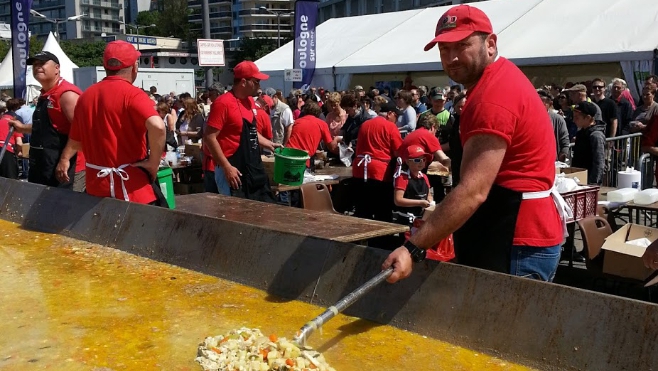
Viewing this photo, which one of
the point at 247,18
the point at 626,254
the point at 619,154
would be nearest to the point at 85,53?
the point at 247,18

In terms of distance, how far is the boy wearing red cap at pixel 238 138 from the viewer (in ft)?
19.3

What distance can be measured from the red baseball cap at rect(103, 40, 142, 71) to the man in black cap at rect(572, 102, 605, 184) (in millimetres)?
5200

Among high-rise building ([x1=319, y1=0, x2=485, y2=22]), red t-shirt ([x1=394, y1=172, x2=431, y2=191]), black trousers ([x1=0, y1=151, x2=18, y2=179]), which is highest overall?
high-rise building ([x1=319, y1=0, x2=485, y2=22])

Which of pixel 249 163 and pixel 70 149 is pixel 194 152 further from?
pixel 70 149

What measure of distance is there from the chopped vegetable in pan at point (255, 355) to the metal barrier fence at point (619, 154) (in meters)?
8.12

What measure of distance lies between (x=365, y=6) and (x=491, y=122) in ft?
228

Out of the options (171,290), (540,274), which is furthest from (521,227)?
(171,290)

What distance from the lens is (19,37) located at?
15203 mm

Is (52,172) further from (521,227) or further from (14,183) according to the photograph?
(521,227)

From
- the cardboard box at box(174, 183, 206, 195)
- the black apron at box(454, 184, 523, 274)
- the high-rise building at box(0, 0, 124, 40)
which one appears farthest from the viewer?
the high-rise building at box(0, 0, 124, 40)

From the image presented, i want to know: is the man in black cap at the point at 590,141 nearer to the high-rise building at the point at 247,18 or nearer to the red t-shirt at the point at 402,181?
the red t-shirt at the point at 402,181

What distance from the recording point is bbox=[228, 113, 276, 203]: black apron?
237 inches

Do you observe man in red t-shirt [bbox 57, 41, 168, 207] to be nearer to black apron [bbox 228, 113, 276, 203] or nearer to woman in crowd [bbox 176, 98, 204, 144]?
black apron [bbox 228, 113, 276, 203]

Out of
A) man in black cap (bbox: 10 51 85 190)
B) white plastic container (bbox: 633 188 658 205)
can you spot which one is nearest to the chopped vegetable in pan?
man in black cap (bbox: 10 51 85 190)
